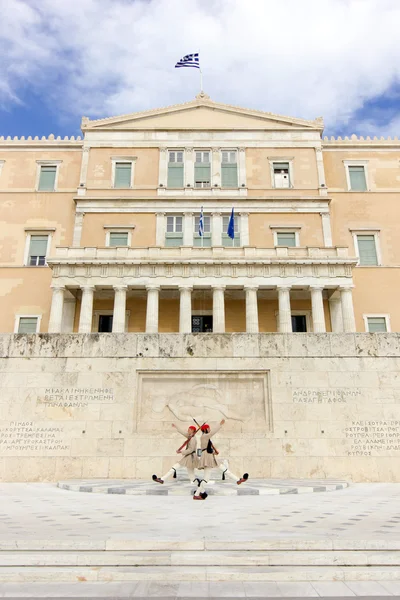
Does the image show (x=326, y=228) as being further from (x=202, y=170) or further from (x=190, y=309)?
(x=190, y=309)

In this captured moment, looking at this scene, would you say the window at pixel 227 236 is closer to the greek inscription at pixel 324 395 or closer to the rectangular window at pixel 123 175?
the rectangular window at pixel 123 175

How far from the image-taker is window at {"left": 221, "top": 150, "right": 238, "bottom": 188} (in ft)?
114

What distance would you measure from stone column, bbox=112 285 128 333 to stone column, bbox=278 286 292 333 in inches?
378

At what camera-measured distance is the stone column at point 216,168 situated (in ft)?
113

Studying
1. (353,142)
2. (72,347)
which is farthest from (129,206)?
(72,347)

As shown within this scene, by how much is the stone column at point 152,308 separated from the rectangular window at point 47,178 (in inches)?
522

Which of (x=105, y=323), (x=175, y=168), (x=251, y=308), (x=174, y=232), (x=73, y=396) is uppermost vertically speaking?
(x=175, y=168)

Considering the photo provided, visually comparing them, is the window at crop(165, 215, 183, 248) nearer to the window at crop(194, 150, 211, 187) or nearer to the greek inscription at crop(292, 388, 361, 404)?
the window at crop(194, 150, 211, 187)

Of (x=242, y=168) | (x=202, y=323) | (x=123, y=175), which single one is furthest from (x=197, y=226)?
(x=202, y=323)

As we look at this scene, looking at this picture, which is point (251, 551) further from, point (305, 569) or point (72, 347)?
point (72, 347)

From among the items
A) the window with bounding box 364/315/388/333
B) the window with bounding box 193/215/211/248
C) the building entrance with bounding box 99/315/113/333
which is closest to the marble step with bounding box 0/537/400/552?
the building entrance with bounding box 99/315/113/333

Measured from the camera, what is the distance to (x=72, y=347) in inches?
554

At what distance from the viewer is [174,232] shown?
Answer: 109 feet

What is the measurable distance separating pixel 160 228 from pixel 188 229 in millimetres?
2053
